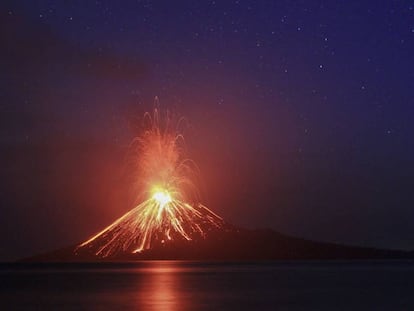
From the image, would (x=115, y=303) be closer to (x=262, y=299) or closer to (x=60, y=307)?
(x=60, y=307)

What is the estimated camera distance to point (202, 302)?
59.5 meters

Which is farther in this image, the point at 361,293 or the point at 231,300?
the point at 361,293

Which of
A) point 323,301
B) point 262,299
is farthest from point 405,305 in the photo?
point 262,299

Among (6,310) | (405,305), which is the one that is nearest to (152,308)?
(6,310)

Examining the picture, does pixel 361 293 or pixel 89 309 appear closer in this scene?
pixel 89 309

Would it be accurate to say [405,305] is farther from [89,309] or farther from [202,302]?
[89,309]

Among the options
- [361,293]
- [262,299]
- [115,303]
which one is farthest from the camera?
[361,293]

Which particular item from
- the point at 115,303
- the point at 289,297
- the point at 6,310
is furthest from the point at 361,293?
the point at 6,310

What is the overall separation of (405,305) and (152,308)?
61.5 ft

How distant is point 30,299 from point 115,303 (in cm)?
988

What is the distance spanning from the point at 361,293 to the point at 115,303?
81.2 feet

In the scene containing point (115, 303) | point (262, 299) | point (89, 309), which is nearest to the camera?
point (89, 309)

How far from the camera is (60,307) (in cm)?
5503

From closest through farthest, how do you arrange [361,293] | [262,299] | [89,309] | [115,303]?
[89,309], [115,303], [262,299], [361,293]
